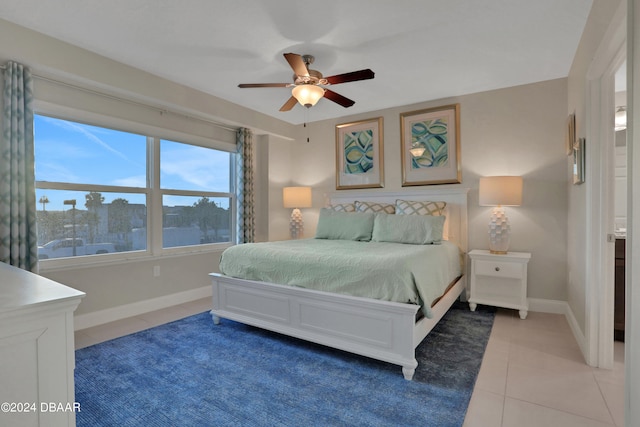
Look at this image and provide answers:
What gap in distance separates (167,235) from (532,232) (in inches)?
161

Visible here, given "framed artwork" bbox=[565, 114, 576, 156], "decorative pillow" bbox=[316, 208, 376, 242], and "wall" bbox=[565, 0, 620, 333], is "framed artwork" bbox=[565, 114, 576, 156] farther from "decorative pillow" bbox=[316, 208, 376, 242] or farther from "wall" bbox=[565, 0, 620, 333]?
"decorative pillow" bbox=[316, 208, 376, 242]

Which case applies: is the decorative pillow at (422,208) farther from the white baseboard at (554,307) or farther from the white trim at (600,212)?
the white trim at (600,212)

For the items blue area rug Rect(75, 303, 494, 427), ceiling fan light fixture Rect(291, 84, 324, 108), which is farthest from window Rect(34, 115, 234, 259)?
ceiling fan light fixture Rect(291, 84, 324, 108)

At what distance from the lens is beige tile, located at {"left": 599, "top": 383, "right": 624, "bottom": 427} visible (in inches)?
63.1

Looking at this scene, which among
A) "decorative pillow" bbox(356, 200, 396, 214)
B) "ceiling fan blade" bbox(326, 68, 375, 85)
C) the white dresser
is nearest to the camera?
the white dresser

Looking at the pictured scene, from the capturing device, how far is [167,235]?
3.68 metres

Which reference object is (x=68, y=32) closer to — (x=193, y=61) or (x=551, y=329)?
(x=193, y=61)

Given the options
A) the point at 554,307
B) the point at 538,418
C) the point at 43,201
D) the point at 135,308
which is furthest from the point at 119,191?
the point at 554,307

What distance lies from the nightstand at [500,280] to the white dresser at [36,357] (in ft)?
10.9

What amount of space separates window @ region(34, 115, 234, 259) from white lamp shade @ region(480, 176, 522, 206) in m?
3.31

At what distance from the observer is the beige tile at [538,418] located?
1568 mm

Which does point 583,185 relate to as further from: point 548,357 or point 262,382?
point 262,382

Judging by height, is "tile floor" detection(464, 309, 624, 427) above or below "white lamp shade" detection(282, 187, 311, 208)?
below

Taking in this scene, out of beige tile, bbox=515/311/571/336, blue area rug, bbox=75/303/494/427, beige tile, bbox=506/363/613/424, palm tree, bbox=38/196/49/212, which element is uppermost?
palm tree, bbox=38/196/49/212
